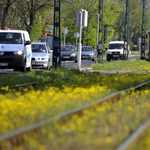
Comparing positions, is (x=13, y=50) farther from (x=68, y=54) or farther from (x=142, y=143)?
(x=68, y=54)

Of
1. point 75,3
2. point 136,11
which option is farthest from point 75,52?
point 136,11

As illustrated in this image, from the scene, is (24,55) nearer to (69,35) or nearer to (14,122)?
(14,122)

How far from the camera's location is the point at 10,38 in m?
18.8

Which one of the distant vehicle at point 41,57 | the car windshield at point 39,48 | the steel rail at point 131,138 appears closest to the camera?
the steel rail at point 131,138

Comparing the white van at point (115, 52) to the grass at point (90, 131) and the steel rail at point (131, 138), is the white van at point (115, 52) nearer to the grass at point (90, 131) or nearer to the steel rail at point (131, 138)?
the grass at point (90, 131)

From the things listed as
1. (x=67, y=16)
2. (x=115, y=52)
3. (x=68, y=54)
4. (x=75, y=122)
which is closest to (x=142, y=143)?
(x=75, y=122)

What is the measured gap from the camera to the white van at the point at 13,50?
715 inches

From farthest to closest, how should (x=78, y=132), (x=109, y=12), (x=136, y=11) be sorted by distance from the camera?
(x=136, y=11), (x=109, y=12), (x=78, y=132)

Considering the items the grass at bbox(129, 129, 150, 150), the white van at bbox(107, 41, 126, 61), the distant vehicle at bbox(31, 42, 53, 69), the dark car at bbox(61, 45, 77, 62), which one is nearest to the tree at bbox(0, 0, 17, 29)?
the distant vehicle at bbox(31, 42, 53, 69)

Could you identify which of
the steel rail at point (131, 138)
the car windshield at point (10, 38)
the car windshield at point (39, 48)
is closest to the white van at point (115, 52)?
the car windshield at point (39, 48)

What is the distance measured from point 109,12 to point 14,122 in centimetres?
6031

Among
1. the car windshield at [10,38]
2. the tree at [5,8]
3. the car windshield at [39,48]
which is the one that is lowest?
the car windshield at [39,48]

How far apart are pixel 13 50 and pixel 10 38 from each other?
0.94 meters

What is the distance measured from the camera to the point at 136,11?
89.2 meters
